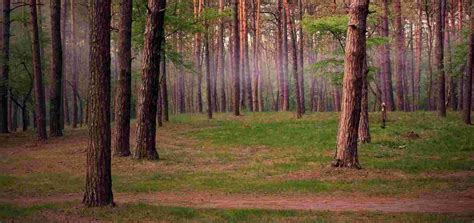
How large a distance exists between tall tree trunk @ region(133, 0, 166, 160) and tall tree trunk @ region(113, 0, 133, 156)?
3.58ft

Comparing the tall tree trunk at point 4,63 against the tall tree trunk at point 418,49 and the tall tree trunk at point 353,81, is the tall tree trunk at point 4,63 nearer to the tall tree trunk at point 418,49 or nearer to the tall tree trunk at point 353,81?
the tall tree trunk at point 353,81

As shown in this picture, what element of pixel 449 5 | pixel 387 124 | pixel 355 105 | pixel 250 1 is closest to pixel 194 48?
pixel 250 1

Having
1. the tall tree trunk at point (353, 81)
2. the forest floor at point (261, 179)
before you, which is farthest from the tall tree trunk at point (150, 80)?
the tall tree trunk at point (353, 81)

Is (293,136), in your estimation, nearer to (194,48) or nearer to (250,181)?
(250,181)

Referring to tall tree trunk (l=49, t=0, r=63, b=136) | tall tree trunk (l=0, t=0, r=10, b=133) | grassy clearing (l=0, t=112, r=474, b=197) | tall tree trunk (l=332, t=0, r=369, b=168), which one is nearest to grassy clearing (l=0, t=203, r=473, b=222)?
grassy clearing (l=0, t=112, r=474, b=197)

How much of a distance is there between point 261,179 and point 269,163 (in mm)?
2661

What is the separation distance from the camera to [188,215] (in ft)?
30.7

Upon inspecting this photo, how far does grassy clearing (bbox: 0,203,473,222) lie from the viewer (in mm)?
8891

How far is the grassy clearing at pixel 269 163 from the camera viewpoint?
12.6m

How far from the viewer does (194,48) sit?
171 feet

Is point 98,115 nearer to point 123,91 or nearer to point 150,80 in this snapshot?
point 150,80

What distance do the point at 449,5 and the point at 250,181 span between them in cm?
3448

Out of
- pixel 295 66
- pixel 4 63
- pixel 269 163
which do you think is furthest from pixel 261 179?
pixel 4 63

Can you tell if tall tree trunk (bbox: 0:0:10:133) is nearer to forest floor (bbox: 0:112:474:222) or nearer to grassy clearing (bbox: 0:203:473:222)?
forest floor (bbox: 0:112:474:222)
